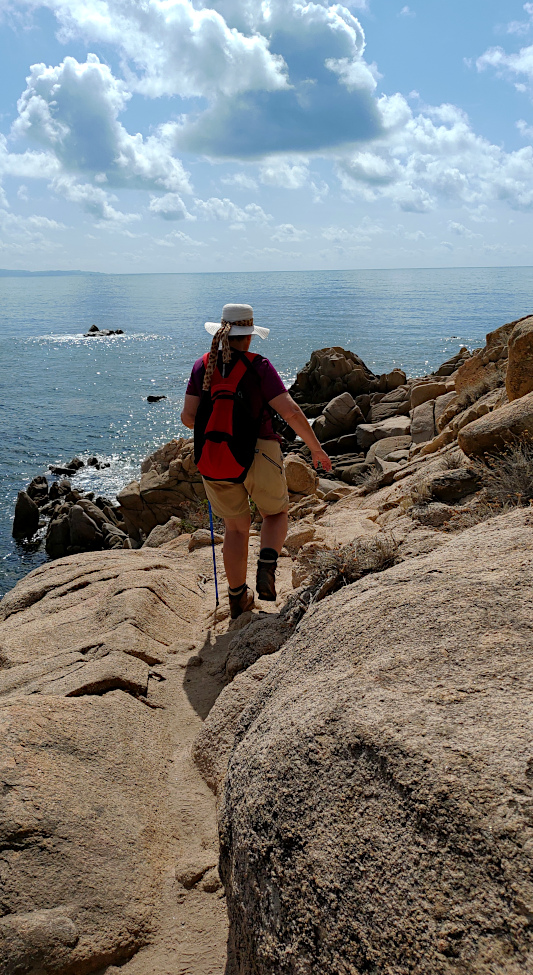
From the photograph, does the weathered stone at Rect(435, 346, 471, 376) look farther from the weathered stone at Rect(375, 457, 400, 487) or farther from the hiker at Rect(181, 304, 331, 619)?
the hiker at Rect(181, 304, 331, 619)

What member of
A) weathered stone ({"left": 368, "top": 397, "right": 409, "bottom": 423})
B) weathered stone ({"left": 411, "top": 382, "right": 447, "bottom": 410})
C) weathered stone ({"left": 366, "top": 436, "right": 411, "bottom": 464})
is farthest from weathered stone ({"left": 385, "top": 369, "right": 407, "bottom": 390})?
weathered stone ({"left": 366, "top": 436, "right": 411, "bottom": 464})

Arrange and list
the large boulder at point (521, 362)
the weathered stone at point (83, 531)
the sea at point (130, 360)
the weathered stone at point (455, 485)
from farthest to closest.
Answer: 1. the sea at point (130, 360)
2. the weathered stone at point (83, 531)
3. the large boulder at point (521, 362)
4. the weathered stone at point (455, 485)

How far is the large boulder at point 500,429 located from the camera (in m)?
4.58

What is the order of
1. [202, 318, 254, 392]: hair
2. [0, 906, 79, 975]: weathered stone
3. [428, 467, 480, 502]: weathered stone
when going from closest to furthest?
[0, 906, 79, 975]: weathered stone
[202, 318, 254, 392]: hair
[428, 467, 480, 502]: weathered stone

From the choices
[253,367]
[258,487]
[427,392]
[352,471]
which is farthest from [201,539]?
[427,392]

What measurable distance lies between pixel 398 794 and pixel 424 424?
11.1m

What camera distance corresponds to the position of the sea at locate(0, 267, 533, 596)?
2273cm

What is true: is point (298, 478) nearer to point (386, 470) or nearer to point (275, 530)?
point (386, 470)

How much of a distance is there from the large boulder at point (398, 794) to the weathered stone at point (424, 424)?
958 centimetres

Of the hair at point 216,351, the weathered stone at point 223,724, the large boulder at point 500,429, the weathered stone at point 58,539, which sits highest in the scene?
the hair at point 216,351

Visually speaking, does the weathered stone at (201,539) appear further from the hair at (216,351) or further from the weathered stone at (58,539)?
the weathered stone at (58,539)

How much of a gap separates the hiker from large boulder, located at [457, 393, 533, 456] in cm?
138

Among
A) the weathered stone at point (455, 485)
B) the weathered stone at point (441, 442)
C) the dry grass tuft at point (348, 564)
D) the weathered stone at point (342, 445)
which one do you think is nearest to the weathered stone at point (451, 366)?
the weathered stone at point (342, 445)

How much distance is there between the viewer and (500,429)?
4711 mm
